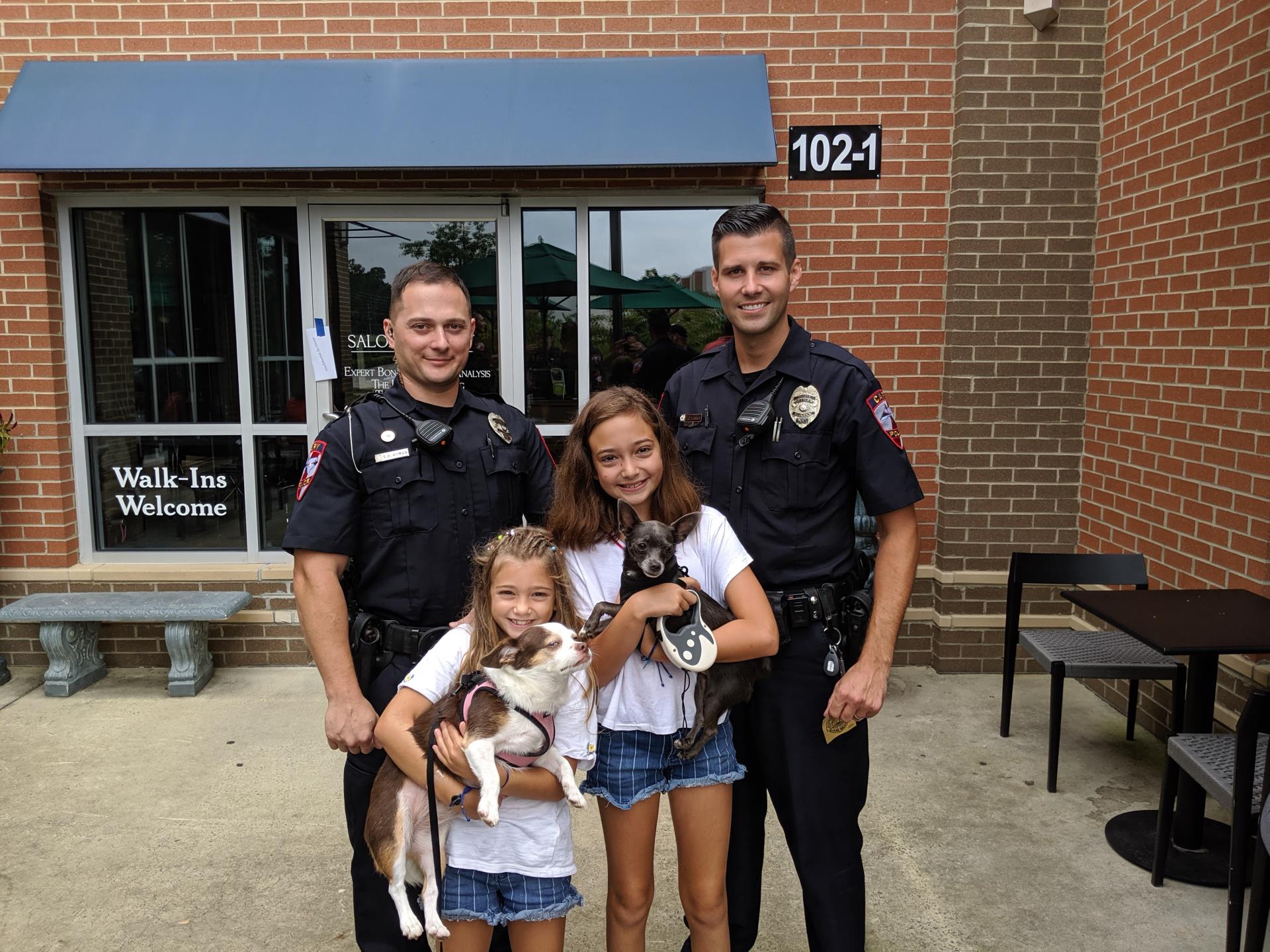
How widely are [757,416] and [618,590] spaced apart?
0.64m

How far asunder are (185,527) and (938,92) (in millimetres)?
5277

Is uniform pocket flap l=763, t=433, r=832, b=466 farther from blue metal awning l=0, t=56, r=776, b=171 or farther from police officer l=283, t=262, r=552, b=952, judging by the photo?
blue metal awning l=0, t=56, r=776, b=171

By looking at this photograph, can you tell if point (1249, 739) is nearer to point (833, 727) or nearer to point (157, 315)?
point (833, 727)

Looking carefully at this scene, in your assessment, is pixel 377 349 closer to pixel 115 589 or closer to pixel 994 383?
pixel 115 589

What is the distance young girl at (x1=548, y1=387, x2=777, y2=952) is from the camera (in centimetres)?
223

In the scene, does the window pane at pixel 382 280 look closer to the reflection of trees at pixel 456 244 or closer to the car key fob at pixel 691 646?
the reflection of trees at pixel 456 244

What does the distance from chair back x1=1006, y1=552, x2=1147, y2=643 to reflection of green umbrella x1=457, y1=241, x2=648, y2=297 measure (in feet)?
8.82

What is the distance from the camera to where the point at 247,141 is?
199 inches

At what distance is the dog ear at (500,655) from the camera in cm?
200

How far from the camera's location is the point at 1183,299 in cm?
459

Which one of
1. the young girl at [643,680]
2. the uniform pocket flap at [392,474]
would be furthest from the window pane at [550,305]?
the young girl at [643,680]

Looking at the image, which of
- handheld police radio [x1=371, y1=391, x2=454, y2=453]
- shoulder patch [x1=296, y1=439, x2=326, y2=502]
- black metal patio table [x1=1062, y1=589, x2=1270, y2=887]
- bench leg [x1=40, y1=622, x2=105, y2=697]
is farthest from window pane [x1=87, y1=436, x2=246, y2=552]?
black metal patio table [x1=1062, y1=589, x2=1270, y2=887]

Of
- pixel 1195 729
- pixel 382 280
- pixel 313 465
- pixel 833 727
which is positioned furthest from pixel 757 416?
pixel 382 280

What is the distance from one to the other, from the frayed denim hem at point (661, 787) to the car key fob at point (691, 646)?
37cm
